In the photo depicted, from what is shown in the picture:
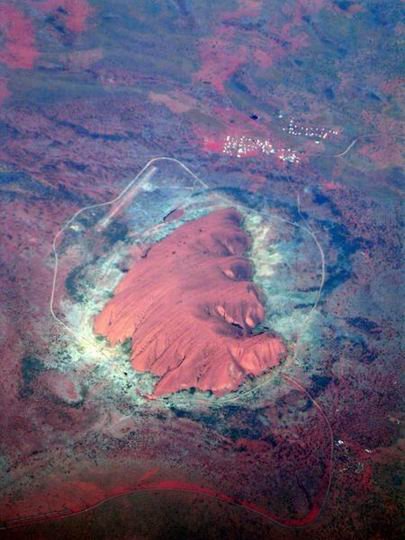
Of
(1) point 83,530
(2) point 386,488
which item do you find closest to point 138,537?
(1) point 83,530

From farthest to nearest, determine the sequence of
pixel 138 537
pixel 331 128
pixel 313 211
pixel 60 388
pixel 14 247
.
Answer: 1. pixel 331 128
2. pixel 313 211
3. pixel 14 247
4. pixel 60 388
5. pixel 138 537

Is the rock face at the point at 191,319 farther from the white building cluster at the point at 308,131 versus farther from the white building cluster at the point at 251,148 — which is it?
the white building cluster at the point at 308,131

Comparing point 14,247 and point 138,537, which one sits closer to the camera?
point 138,537

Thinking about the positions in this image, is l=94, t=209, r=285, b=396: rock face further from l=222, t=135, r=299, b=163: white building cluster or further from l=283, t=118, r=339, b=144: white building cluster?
l=283, t=118, r=339, b=144: white building cluster

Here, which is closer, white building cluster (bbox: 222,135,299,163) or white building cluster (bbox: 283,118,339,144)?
white building cluster (bbox: 222,135,299,163)

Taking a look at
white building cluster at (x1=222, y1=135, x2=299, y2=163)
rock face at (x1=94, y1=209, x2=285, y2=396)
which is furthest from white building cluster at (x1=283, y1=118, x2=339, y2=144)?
rock face at (x1=94, y1=209, x2=285, y2=396)

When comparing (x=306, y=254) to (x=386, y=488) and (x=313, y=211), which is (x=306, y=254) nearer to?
(x=313, y=211)

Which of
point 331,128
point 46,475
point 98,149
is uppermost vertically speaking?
point 331,128

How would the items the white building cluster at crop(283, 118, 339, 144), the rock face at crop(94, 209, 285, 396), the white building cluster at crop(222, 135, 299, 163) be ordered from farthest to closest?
the white building cluster at crop(283, 118, 339, 144), the white building cluster at crop(222, 135, 299, 163), the rock face at crop(94, 209, 285, 396)
